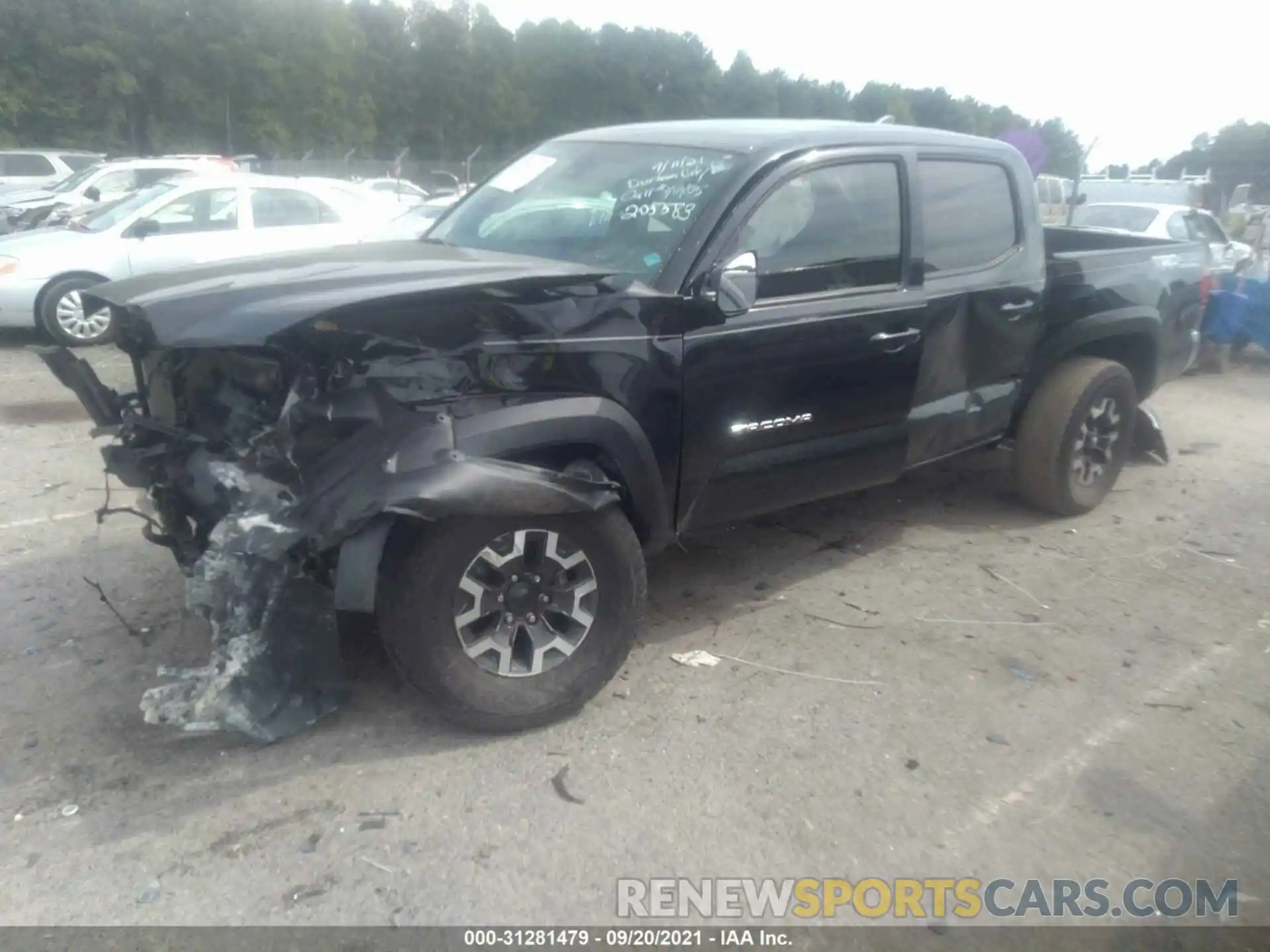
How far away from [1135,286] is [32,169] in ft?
71.7

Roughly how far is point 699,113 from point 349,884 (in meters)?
68.4

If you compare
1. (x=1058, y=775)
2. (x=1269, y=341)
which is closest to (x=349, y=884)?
(x=1058, y=775)

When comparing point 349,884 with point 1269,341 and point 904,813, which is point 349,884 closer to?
point 904,813

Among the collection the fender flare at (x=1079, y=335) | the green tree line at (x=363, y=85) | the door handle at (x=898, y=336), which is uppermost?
the green tree line at (x=363, y=85)

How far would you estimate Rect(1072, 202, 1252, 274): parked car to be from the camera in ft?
41.2

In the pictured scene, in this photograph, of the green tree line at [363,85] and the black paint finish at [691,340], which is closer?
the black paint finish at [691,340]

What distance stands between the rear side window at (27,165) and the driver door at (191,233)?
1355 cm

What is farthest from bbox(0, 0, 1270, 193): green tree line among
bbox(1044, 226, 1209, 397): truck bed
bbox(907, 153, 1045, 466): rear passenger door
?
bbox(907, 153, 1045, 466): rear passenger door

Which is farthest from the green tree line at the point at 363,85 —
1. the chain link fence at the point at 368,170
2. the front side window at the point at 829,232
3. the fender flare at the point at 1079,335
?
the front side window at the point at 829,232

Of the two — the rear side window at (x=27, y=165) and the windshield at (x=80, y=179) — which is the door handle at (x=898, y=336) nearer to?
the windshield at (x=80, y=179)

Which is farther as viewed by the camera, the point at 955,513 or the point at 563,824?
the point at 955,513

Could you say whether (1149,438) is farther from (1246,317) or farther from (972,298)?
(1246,317)

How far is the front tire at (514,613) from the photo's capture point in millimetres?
3264

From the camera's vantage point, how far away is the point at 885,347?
14.3 feet
